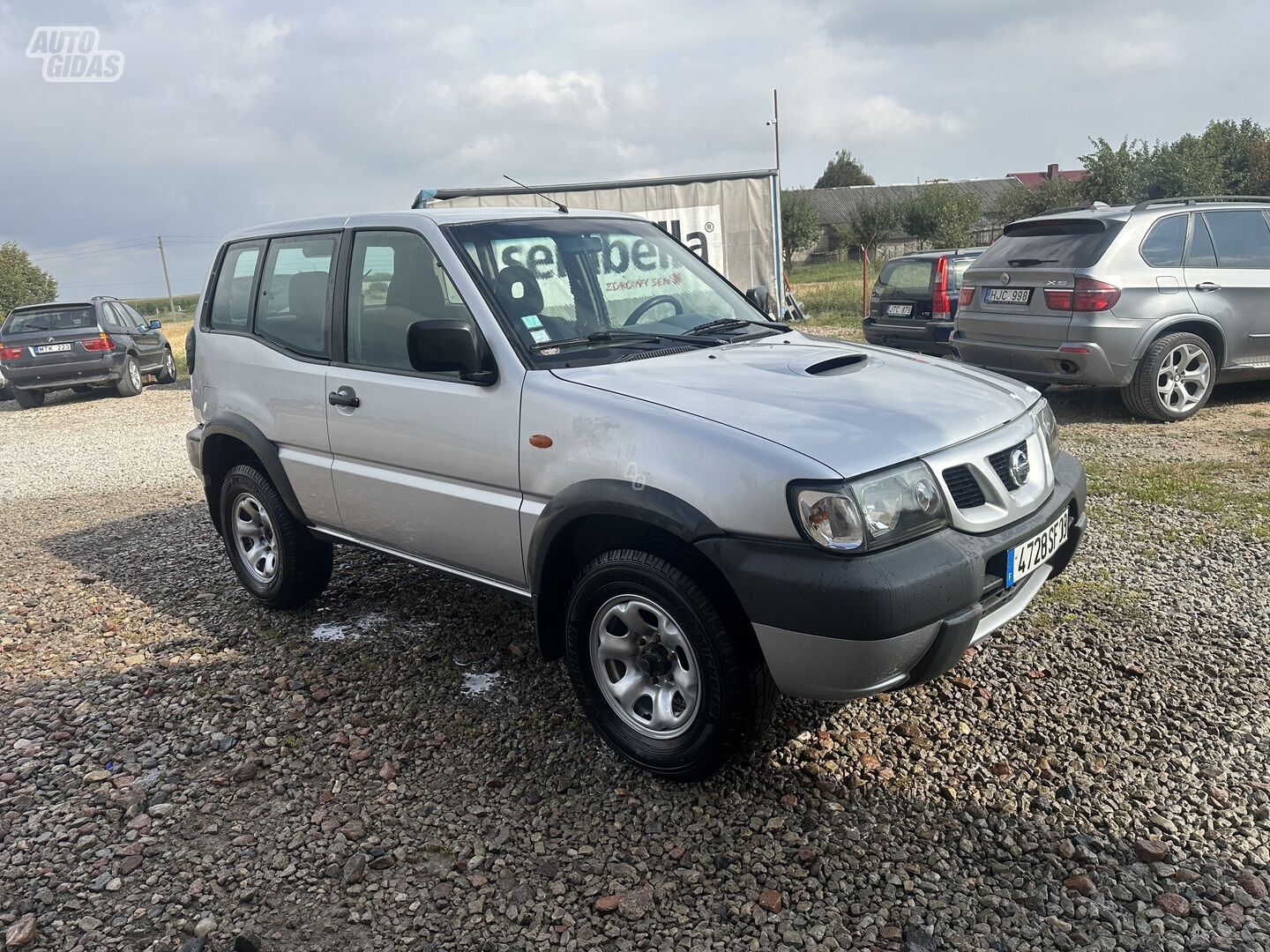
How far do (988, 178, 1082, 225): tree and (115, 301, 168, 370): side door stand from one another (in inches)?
1370

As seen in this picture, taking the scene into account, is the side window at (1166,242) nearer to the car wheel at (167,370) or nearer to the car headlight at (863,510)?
the car headlight at (863,510)

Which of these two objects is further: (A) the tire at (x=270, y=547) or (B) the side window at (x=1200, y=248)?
(B) the side window at (x=1200, y=248)

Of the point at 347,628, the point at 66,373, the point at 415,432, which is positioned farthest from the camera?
the point at 66,373

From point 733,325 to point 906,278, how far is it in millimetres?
9159

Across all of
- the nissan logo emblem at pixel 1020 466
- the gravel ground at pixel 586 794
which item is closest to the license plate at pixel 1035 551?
the nissan logo emblem at pixel 1020 466

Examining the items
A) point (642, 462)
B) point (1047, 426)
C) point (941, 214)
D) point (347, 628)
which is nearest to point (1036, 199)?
point (941, 214)

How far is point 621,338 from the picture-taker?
3.54 metres

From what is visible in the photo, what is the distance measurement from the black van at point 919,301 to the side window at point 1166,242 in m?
3.64

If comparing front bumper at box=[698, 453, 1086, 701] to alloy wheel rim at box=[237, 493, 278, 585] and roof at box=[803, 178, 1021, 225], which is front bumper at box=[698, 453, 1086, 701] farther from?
roof at box=[803, 178, 1021, 225]

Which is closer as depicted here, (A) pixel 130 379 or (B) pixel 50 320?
(B) pixel 50 320

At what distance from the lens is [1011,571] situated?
2.87 meters

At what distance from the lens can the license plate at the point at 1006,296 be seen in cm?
803

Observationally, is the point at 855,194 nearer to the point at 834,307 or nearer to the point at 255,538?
the point at 834,307

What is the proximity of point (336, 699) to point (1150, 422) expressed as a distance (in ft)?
23.6
